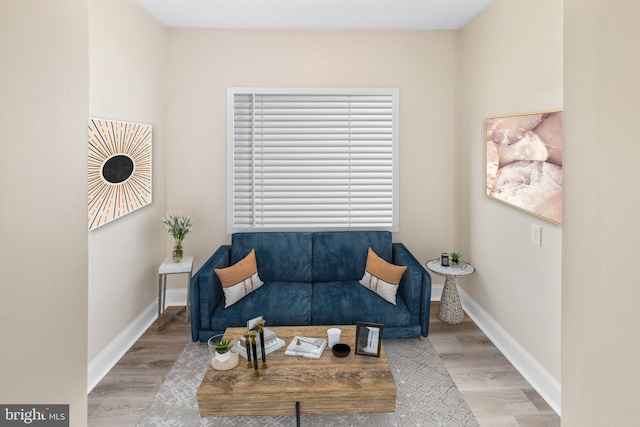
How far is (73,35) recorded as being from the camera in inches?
37.4

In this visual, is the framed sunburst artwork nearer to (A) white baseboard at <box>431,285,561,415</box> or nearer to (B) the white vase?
(B) the white vase

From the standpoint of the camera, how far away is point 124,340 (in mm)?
3150

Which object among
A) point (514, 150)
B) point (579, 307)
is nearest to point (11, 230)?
point (579, 307)

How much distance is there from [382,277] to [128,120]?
2524 millimetres

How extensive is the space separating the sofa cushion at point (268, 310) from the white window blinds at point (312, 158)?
93 cm

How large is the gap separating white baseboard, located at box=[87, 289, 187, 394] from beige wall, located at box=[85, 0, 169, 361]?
1.9 inches

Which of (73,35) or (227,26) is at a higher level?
(227,26)

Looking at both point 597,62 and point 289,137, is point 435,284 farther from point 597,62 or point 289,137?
point 597,62

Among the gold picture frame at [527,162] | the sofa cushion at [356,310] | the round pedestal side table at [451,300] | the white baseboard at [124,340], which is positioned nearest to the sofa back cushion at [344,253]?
the sofa cushion at [356,310]

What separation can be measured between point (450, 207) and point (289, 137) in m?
1.87

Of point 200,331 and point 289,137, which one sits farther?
point 289,137

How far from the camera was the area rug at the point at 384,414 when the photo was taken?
2.30m

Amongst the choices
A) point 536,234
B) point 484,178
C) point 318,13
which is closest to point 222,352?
point 536,234

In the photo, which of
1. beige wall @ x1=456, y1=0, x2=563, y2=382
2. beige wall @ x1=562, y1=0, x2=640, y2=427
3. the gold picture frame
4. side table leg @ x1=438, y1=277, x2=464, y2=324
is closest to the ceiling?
beige wall @ x1=456, y1=0, x2=563, y2=382
